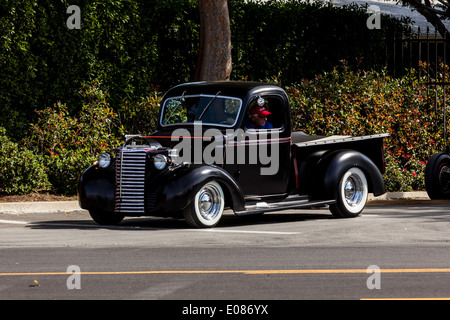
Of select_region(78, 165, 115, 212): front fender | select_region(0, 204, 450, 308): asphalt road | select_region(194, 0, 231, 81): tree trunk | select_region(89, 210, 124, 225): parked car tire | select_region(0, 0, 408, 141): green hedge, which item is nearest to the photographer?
select_region(0, 204, 450, 308): asphalt road

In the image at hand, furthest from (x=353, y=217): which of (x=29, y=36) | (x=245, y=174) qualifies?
(x=29, y=36)

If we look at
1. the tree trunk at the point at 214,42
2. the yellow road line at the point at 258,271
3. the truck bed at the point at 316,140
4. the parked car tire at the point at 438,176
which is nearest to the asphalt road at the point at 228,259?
the yellow road line at the point at 258,271

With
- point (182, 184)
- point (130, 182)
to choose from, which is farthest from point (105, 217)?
point (182, 184)

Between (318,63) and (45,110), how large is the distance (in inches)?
323

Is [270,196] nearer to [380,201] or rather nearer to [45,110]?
[380,201]

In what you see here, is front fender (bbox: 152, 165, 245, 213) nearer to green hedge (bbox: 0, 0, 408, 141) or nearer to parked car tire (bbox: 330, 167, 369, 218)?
parked car tire (bbox: 330, 167, 369, 218)

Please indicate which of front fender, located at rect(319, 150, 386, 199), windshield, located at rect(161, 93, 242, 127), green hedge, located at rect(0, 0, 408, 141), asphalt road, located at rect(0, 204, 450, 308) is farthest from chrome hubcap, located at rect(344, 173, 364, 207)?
green hedge, located at rect(0, 0, 408, 141)

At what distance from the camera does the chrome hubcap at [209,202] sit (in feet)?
38.0

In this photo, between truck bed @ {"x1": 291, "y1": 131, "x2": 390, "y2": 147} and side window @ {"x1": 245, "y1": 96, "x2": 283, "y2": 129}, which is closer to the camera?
side window @ {"x1": 245, "y1": 96, "x2": 283, "y2": 129}

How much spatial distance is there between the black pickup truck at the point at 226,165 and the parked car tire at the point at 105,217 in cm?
1

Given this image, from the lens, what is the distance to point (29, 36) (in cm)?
1756

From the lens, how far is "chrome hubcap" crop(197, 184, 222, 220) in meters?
11.6

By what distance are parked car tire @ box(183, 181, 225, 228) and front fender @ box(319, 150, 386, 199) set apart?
77.9 inches

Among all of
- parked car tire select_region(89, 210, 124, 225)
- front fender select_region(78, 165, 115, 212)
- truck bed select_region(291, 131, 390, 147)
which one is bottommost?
parked car tire select_region(89, 210, 124, 225)
